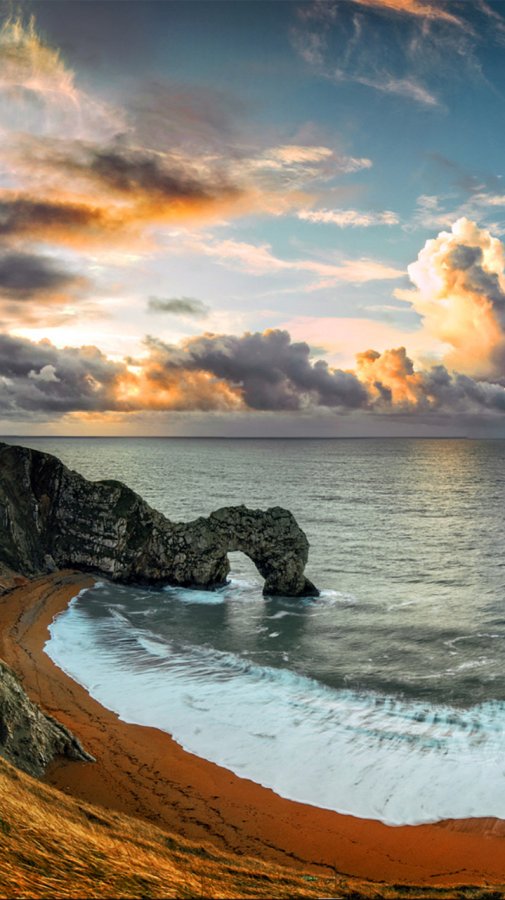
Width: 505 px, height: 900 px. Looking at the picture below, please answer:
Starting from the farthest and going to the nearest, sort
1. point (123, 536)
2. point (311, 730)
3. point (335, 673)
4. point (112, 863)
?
point (123, 536), point (335, 673), point (311, 730), point (112, 863)

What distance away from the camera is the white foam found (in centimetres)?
1650

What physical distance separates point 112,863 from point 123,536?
34.1 m

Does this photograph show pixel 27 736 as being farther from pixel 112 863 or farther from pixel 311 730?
pixel 311 730

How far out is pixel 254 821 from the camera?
14.9 m

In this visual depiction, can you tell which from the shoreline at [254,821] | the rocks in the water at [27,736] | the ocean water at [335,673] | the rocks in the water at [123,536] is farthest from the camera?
the rocks in the water at [123,536]

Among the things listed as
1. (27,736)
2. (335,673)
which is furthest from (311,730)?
(27,736)

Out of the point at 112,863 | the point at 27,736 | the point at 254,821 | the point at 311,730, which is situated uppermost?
the point at 112,863

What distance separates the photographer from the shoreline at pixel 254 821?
13.4 meters

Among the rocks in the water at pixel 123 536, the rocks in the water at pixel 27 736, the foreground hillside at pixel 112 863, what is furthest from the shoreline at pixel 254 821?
the rocks in the water at pixel 123 536

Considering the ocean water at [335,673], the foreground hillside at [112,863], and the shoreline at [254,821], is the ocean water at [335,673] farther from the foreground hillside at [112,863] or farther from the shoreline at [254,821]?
the foreground hillside at [112,863]

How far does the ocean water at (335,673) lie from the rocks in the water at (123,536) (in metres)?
1.87

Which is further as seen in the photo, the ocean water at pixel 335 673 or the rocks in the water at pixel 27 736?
the ocean water at pixel 335 673

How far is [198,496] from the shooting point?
310ft

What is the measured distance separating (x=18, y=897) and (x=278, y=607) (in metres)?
31.0
